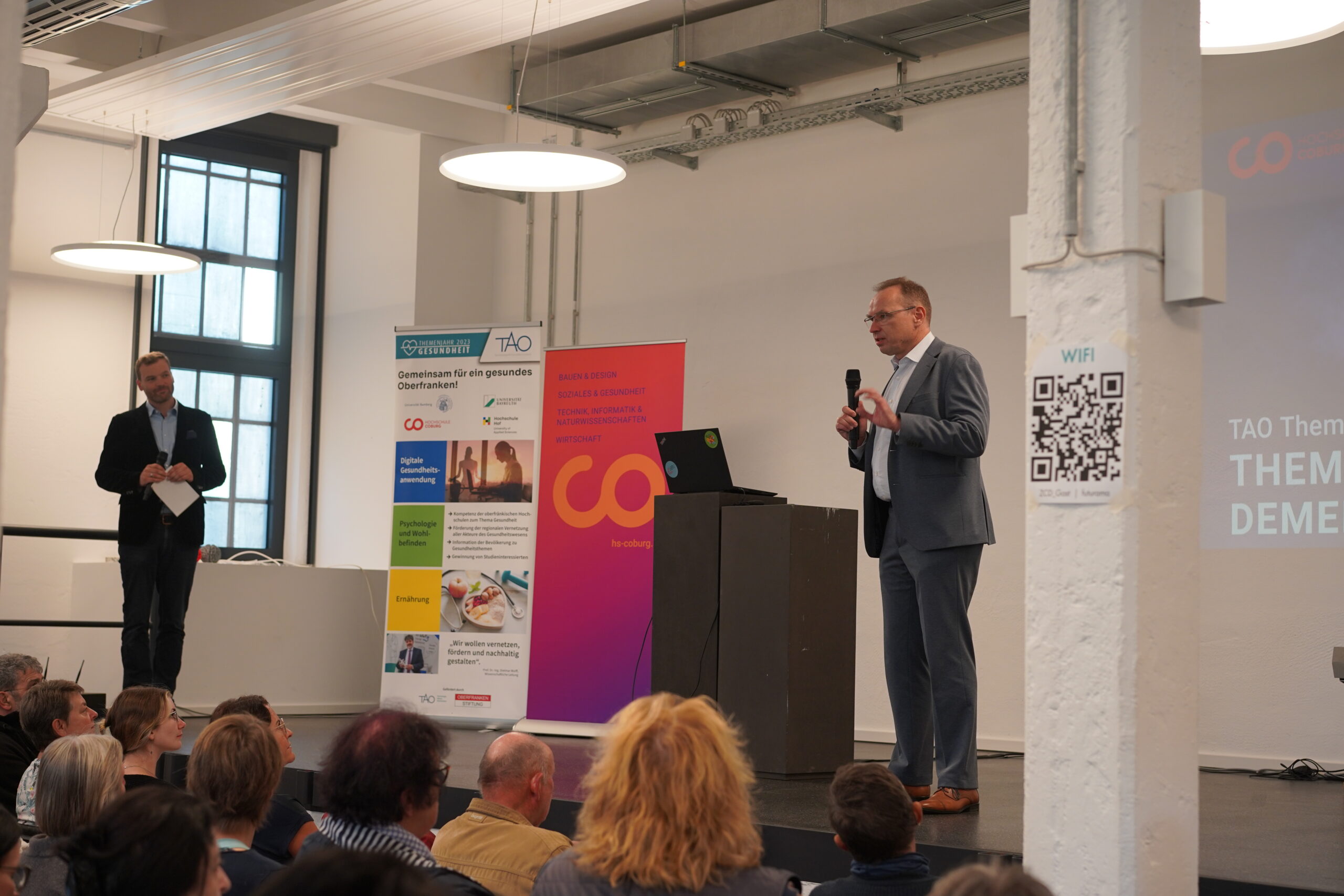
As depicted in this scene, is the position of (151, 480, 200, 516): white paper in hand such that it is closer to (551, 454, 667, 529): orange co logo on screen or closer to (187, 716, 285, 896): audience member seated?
(551, 454, 667, 529): orange co logo on screen

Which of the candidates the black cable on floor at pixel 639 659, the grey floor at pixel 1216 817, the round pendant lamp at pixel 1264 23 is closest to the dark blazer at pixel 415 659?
the black cable on floor at pixel 639 659

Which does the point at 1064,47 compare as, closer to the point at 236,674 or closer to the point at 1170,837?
the point at 1170,837

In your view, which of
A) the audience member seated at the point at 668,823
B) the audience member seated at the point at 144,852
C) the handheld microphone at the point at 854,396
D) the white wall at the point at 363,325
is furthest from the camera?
the white wall at the point at 363,325

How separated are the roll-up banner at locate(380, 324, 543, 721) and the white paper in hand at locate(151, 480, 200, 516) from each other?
65.7 inches

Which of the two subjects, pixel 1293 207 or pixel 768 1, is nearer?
pixel 1293 207

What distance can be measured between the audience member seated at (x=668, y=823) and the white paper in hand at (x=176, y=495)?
450 centimetres

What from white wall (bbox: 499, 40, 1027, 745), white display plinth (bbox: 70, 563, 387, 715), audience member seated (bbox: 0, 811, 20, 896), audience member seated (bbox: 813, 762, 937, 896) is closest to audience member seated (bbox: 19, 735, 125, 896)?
audience member seated (bbox: 0, 811, 20, 896)

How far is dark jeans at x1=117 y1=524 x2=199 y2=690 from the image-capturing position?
19.8ft

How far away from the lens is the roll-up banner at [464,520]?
718 cm

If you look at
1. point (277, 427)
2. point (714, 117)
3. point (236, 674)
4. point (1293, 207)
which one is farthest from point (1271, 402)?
point (277, 427)

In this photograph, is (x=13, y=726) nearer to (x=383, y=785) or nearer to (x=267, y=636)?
(x=383, y=785)

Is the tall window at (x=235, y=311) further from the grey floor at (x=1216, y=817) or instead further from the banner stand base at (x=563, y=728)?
the grey floor at (x=1216, y=817)

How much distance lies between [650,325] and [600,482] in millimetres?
1367

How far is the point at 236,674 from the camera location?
779 cm
